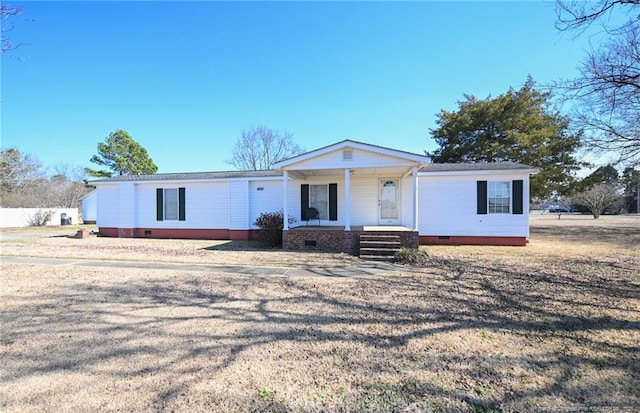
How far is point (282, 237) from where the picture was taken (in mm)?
10961

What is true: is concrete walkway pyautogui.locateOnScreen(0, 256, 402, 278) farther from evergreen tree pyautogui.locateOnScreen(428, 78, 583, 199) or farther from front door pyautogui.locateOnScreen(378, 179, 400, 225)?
evergreen tree pyautogui.locateOnScreen(428, 78, 583, 199)

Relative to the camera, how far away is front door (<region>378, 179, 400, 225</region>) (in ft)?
39.5

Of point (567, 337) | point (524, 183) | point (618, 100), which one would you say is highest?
point (618, 100)

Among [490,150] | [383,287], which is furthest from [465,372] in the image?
[490,150]

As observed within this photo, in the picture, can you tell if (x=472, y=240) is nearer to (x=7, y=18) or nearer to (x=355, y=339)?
(x=355, y=339)

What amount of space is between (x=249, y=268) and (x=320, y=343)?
4350 mm

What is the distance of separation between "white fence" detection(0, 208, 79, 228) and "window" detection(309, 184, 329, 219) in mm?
24089

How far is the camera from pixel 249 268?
728 cm

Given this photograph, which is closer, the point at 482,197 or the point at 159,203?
the point at 482,197

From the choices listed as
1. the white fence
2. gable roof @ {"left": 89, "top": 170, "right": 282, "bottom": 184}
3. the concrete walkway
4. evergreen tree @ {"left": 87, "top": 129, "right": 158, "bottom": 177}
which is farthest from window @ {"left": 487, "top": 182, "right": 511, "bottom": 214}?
evergreen tree @ {"left": 87, "top": 129, "right": 158, "bottom": 177}

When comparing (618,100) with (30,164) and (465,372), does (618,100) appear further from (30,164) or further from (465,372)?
(30,164)

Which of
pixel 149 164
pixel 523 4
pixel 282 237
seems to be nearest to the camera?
pixel 523 4

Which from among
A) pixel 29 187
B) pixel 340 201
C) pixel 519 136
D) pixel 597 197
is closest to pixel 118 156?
pixel 29 187

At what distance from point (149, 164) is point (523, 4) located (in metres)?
37.7
